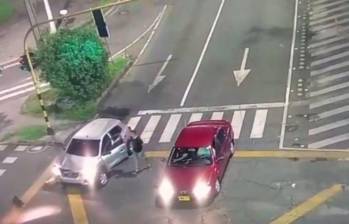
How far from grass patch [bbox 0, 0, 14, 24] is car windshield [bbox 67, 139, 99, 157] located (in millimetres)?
26828

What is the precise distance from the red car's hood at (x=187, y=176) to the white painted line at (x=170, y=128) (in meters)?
5.91

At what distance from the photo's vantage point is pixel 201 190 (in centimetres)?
2605

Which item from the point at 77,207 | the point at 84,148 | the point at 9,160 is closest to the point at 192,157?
the point at 77,207

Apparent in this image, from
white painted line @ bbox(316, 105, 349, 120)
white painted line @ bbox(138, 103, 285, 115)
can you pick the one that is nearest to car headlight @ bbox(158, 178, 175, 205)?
white painted line @ bbox(138, 103, 285, 115)

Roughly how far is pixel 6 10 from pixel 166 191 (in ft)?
113

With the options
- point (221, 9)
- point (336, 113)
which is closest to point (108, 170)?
point (336, 113)

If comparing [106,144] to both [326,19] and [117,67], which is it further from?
[326,19]

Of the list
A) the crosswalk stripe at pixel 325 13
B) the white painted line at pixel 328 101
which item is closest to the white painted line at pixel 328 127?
the white painted line at pixel 328 101

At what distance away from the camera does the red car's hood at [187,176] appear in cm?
2623

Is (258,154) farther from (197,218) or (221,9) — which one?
(221,9)

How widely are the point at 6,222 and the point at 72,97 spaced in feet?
36.7

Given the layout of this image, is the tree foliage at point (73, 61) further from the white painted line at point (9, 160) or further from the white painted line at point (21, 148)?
the white painted line at point (9, 160)

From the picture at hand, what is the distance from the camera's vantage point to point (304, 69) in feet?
124

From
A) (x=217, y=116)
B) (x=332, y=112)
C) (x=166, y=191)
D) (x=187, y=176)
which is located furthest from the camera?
(x=217, y=116)
